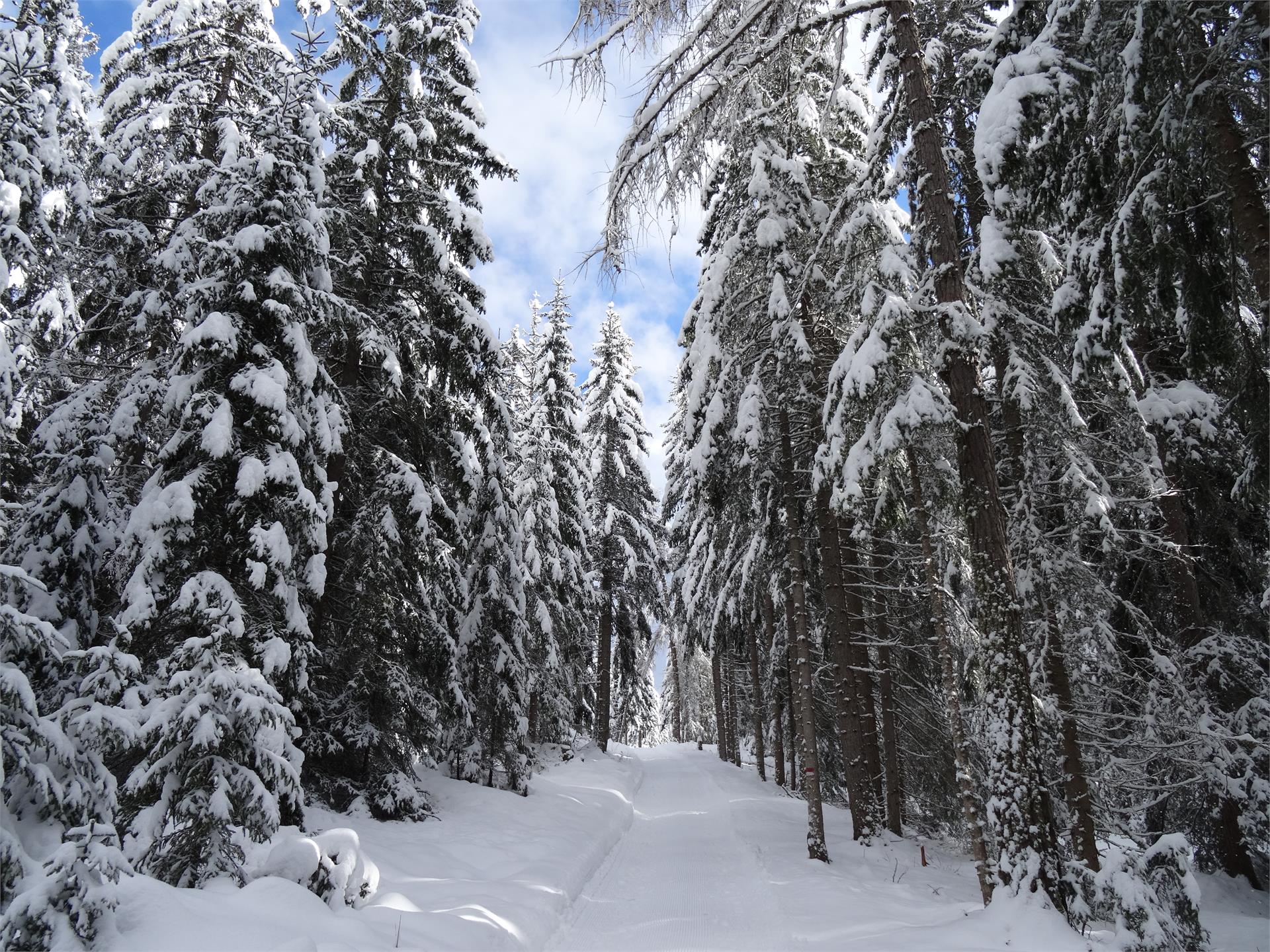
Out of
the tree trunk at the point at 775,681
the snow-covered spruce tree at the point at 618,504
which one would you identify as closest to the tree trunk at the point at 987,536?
the tree trunk at the point at 775,681

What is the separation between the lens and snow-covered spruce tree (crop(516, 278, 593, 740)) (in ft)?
60.3

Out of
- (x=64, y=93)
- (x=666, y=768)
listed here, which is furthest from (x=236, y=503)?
(x=666, y=768)

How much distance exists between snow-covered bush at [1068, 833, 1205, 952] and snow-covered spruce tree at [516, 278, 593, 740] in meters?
13.3

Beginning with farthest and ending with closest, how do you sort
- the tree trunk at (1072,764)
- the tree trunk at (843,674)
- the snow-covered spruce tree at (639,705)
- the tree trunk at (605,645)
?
the snow-covered spruce tree at (639,705)
the tree trunk at (605,645)
the tree trunk at (843,674)
the tree trunk at (1072,764)

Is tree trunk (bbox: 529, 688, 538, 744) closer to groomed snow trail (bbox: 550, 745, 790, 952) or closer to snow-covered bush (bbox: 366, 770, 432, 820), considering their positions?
groomed snow trail (bbox: 550, 745, 790, 952)

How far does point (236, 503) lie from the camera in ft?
23.5

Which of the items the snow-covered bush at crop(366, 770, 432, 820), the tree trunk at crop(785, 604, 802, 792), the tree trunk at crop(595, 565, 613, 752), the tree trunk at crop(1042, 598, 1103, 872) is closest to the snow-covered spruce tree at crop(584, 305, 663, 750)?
the tree trunk at crop(595, 565, 613, 752)

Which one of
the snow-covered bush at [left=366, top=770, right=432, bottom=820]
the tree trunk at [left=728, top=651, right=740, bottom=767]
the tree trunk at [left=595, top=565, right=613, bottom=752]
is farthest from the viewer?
the tree trunk at [left=728, top=651, right=740, bottom=767]

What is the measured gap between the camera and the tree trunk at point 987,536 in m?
6.23

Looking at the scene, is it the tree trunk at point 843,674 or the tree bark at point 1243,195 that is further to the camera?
the tree trunk at point 843,674

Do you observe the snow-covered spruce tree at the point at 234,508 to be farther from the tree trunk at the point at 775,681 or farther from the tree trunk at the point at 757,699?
the tree trunk at the point at 757,699

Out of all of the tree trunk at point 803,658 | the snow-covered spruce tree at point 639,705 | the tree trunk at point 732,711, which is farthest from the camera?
the snow-covered spruce tree at point 639,705

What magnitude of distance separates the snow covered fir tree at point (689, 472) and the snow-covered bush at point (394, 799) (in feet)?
0.41

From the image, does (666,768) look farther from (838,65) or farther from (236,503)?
(838,65)
